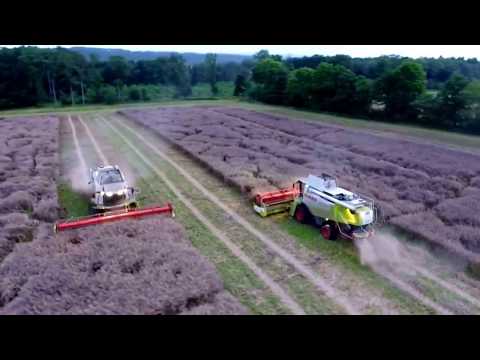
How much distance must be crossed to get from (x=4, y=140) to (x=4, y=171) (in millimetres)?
13169

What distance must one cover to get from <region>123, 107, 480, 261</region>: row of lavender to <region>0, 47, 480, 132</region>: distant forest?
1230 cm

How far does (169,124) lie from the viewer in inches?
1715

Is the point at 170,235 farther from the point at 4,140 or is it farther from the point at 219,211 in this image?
the point at 4,140

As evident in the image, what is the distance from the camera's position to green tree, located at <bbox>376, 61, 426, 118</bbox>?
1852 inches


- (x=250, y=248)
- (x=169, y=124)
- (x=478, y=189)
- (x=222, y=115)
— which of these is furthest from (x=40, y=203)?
(x=222, y=115)

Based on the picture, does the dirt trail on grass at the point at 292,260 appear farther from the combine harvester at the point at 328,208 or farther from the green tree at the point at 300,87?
the green tree at the point at 300,87

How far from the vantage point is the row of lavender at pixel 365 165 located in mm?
16406

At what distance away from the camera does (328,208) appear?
48.1 feet

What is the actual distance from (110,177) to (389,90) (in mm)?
42326

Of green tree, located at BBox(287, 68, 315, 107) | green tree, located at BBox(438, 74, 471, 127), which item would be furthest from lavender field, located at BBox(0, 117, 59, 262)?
green tree, located at BBox(438, 74, 471, 127)

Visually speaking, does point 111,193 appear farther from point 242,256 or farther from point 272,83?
point 272,83

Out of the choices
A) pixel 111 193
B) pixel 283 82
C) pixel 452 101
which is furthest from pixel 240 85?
pixel 111 193

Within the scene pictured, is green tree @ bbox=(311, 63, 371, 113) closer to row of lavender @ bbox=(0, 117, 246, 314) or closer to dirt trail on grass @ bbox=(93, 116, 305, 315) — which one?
dirt trail on grass @ bbox=(93, 116, 305, 315)

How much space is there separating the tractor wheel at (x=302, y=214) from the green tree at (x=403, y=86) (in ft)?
123
